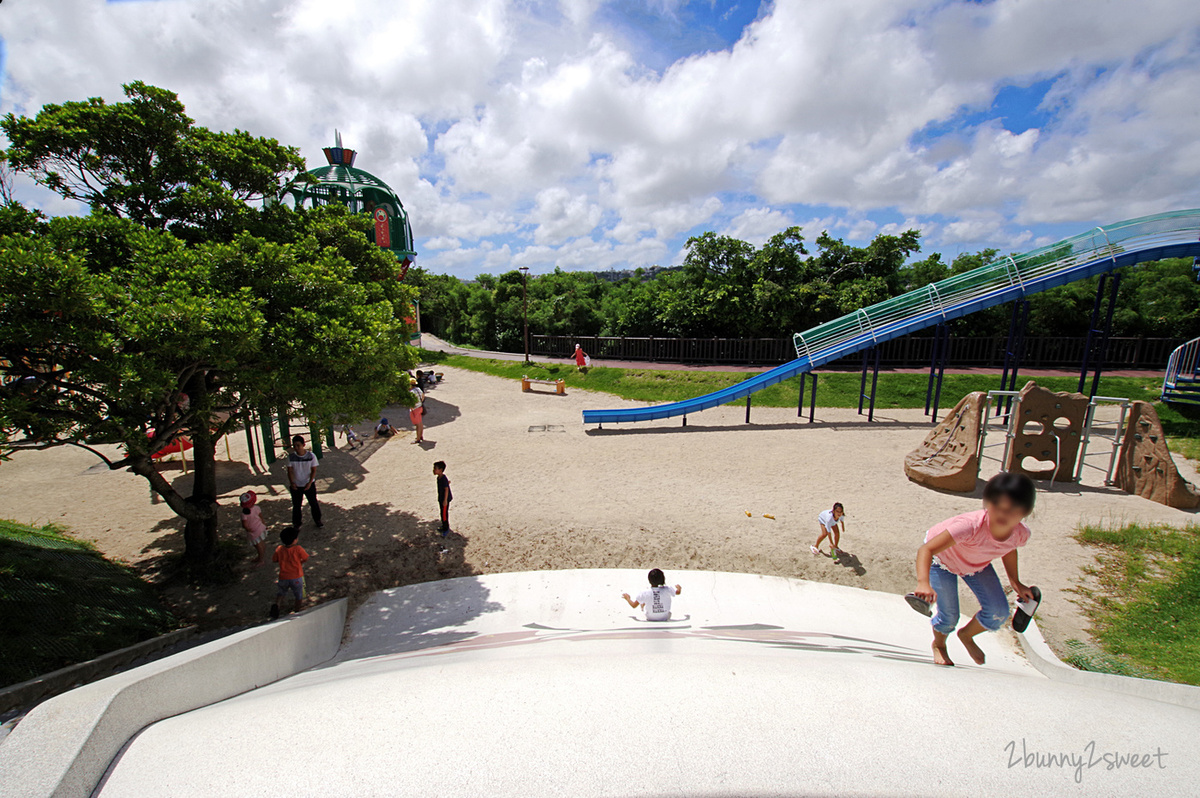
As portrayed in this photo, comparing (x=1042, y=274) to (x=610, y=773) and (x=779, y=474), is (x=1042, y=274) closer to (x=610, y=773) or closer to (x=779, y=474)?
(x=779, y=474)

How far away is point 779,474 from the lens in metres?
12.2

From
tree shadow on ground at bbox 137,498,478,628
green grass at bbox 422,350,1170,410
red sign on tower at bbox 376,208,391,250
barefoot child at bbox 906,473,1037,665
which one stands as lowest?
tree shadow on ground at bbox 137,498,478,628

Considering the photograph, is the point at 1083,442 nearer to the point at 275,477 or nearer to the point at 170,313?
the point at 170,313

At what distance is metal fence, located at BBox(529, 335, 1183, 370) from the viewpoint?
81.4 feet

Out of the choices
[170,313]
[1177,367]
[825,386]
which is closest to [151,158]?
[170,313]

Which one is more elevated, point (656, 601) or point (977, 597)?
point (977, 597)

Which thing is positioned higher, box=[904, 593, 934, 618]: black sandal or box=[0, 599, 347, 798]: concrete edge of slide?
box=[904, 593, 934, 618]: black sandal

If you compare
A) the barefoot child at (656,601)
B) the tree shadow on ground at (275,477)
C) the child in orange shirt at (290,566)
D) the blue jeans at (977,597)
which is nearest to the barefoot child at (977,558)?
the blue jeans at (977,597)

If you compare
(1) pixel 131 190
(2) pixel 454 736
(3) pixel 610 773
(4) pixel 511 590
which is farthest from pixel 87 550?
(3) pixel 610 773

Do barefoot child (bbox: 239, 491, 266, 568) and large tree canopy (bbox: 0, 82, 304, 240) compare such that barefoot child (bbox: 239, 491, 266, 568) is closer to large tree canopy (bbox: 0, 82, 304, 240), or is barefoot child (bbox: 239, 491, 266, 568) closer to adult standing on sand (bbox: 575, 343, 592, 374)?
large tree canopy (bbox: 0, 82, 304, 240)

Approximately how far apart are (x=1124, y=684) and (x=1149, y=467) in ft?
31.9

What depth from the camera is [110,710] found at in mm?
2906

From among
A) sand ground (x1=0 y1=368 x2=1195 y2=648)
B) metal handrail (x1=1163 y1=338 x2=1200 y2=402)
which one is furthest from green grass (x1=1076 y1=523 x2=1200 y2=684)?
metal handrail (x1=1163 y1=338 x2=1200 y2=402)

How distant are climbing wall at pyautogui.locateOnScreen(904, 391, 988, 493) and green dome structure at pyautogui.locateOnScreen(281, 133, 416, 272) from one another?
2025 centimetres
